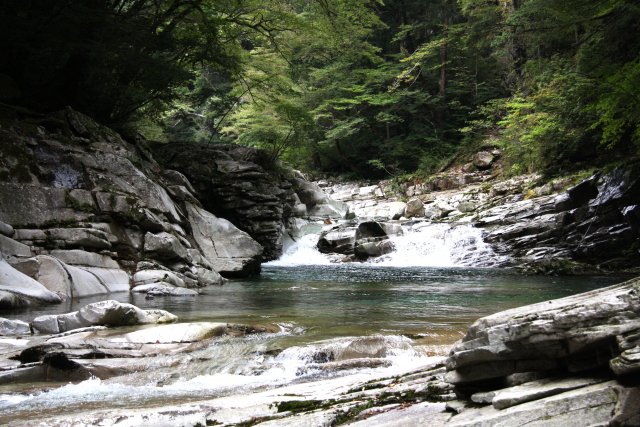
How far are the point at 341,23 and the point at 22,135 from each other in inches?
375

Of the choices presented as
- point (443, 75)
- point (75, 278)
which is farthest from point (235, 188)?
point (443, 75)

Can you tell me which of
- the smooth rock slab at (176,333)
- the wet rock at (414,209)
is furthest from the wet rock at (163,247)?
the wet rock at (414,209)

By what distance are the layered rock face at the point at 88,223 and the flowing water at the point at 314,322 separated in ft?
2.61

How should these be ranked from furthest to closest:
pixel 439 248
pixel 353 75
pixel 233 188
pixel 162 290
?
pixel 353 75 → pixel 233 188 → pixel 439 248 → pixel 162 290

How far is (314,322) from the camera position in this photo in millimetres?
7488

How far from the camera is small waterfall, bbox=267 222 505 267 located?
1698cm

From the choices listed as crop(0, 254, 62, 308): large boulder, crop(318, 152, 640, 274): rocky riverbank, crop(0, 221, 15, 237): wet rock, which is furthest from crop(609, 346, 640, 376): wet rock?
crop(318, 152, 640, 274): rocky riverbank

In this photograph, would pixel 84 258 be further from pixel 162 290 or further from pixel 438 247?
pixel 438 247

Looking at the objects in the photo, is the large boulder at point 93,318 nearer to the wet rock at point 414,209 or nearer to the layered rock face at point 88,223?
the layered rock face at point 88,223

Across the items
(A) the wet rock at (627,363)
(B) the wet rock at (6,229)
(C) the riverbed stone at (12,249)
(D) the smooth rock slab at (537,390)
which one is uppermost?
(B) the wet rock at (6,229)

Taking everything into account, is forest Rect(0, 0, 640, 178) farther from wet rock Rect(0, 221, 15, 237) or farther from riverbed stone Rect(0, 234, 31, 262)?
riverbed stone Rect(0, 234, 31, 262)

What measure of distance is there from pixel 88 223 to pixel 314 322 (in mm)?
6574

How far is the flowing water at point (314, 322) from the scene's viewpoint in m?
4.55

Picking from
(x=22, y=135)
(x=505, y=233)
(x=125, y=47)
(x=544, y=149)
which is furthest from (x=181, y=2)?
(x=544, y=149)
